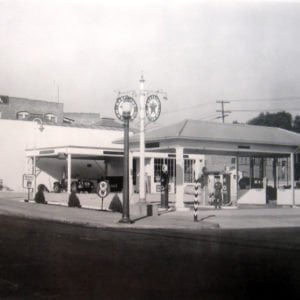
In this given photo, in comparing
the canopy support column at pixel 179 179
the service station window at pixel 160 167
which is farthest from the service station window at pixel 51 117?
the canopy support column at pixel 179 179

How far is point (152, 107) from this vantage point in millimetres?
23281

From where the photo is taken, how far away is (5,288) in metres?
7.99

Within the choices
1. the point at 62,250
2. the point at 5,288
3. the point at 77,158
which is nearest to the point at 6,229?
the point at 62,250

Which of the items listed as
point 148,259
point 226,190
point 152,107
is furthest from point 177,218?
point 148,259

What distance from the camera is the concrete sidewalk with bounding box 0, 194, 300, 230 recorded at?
18050mm

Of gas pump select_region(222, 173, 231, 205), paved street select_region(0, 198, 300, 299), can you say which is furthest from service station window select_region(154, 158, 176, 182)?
paved street select_region(0, 198, 300, 299)

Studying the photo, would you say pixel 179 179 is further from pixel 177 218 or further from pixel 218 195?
pixel 177 218

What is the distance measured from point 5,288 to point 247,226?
1153 centimetres

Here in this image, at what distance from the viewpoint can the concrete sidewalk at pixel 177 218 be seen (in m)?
18.0

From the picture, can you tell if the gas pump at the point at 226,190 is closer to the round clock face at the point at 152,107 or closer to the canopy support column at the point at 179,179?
the canopy support column at the point at 179,179

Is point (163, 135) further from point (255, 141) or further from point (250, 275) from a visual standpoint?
point (250, 275)

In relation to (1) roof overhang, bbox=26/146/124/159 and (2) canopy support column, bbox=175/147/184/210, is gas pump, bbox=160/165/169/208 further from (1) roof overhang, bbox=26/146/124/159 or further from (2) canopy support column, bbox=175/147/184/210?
(1) roof overhang, bbox=26/146/124/159

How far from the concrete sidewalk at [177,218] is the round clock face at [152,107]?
3894mm

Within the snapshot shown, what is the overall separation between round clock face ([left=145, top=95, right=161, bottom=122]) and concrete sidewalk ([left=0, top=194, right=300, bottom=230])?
3.89 meters
